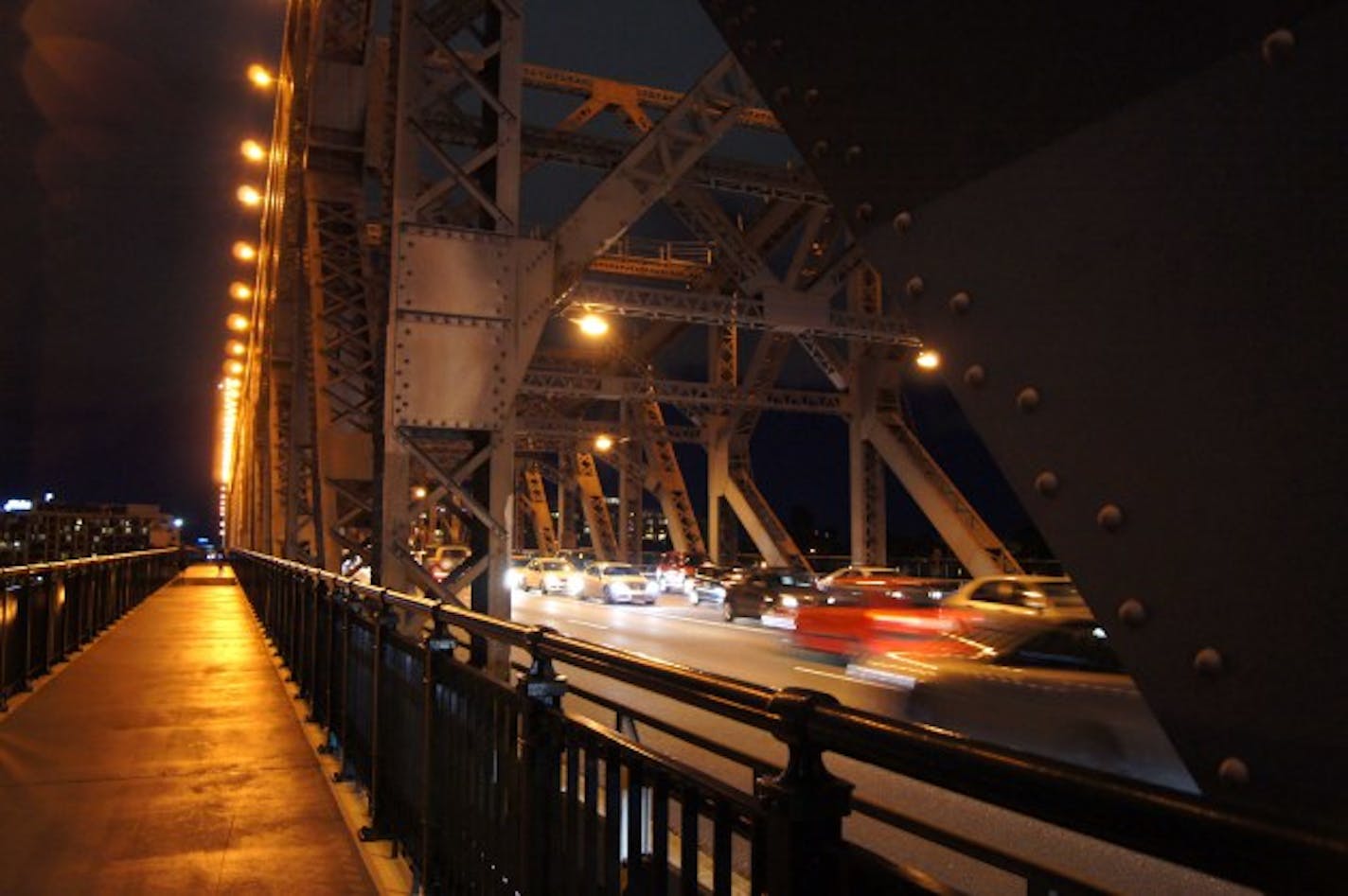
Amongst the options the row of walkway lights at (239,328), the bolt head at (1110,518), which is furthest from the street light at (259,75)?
the bolt head at (1110,518)

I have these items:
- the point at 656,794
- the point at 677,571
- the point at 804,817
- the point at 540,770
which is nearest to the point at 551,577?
the point at 677,571

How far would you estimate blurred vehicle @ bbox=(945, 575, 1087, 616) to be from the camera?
40.1 ft

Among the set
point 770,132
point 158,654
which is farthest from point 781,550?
point 158,654

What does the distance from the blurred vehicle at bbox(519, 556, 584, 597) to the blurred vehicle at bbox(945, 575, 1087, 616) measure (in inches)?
1105

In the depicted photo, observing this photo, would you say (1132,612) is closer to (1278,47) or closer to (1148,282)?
(1148,282)

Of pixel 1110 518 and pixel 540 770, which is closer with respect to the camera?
pixel 1110 518

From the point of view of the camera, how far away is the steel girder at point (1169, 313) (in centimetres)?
141

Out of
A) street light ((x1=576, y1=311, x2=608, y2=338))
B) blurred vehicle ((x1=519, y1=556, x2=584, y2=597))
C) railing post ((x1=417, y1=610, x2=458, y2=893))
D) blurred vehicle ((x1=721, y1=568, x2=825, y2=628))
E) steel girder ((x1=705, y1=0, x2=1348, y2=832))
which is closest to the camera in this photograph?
steel girder ((x1=705, y1=0, x2=1348, y2=832))

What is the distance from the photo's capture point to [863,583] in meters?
23.3

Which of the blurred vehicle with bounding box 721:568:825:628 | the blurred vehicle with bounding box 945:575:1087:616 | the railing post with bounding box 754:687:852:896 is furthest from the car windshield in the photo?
the blurred vehicle with bounding box 721:568:825:628

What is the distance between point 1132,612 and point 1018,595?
464 inches

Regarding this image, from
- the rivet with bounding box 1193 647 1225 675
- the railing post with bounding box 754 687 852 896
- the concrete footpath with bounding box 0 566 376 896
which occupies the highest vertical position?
the rivet with bounding box 1193 647 1225 675

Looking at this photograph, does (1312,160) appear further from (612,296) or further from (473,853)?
(612,296)

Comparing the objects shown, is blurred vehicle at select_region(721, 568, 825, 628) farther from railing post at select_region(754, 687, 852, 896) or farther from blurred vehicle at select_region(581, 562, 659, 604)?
railing post at select_region(754, 687, 852, 896)
